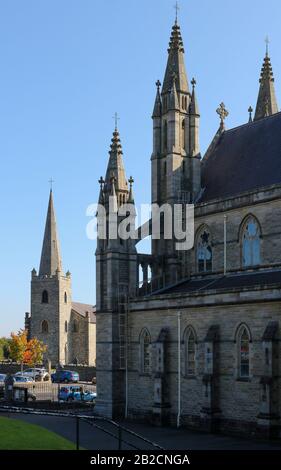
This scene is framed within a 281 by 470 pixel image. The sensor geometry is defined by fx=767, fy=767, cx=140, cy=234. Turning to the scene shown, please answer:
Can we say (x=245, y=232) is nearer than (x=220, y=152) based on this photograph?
Yes

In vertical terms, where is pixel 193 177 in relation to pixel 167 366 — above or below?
above

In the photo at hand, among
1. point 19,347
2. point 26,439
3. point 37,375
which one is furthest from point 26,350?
point 26,439

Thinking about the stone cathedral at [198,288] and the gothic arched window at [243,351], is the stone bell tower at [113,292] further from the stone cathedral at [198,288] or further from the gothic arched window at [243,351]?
the gothic arched window at [243,351]

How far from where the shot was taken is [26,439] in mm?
24516

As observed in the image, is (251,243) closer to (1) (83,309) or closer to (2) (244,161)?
(2) (244,161)

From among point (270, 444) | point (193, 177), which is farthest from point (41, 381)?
point (270, 444)

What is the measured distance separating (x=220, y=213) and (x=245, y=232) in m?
2.27

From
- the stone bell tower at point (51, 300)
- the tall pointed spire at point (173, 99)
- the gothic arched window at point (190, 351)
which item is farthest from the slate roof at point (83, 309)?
the gothic arched window at point (190, 351)

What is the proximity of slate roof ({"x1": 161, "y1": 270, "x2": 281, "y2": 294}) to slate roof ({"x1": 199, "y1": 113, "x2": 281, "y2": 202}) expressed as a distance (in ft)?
15.2

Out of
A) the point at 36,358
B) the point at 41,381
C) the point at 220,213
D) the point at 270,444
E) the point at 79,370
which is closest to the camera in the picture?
the point at 270,444

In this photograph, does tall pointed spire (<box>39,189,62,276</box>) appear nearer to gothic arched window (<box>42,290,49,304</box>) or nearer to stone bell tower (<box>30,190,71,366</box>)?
stone bell tower (<box>30,190,71,366</box>)

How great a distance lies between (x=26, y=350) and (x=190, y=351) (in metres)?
59.8
